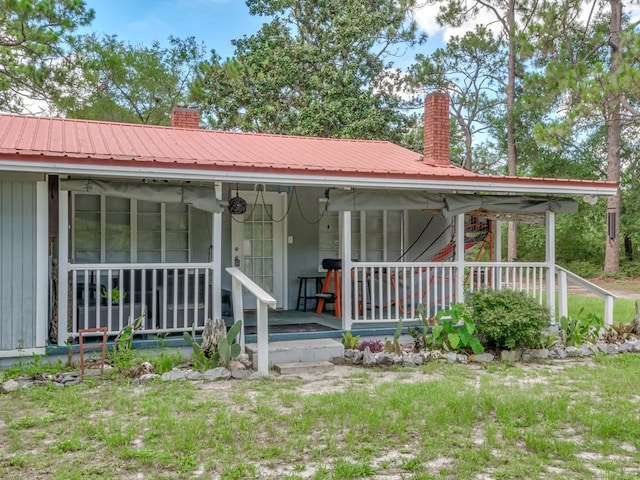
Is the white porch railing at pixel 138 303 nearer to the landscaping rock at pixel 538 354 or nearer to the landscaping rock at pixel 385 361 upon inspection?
the landscaping rock at pixel 385 361

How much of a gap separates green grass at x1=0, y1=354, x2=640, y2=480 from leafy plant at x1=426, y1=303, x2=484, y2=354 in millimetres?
1101

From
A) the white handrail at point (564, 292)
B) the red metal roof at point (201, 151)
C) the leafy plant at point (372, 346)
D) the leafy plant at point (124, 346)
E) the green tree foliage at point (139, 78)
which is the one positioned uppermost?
the green tree foliage at point (139, 78)

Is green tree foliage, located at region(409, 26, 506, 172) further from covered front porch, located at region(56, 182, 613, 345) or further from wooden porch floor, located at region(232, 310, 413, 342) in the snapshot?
wooden porch floor, located at region(232, 310, 413, 342)

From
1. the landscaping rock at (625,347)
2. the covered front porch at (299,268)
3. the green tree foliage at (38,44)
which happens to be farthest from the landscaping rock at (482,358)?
the green tree foliage at (38,44)

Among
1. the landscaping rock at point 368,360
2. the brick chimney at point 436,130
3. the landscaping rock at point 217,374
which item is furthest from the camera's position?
the brick chimney at point 436,130

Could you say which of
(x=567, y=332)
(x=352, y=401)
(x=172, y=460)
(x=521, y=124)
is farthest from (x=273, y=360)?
(x=521, y=124)

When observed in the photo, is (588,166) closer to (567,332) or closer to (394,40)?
(394,40)

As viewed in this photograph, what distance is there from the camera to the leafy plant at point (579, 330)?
791 cm

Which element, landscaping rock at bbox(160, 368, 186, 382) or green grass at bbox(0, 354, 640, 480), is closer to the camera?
green grass at bbox(0, 354, 640, 480)

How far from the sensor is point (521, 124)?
2212 cm

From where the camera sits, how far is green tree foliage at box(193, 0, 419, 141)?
1989 cm

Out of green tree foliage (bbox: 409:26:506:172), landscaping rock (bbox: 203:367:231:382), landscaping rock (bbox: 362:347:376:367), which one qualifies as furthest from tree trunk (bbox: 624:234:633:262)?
landscaping rock (bbox: 203:367:231:382)

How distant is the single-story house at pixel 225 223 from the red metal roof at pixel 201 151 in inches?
1.1

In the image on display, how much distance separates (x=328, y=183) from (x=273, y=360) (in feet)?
7.26
